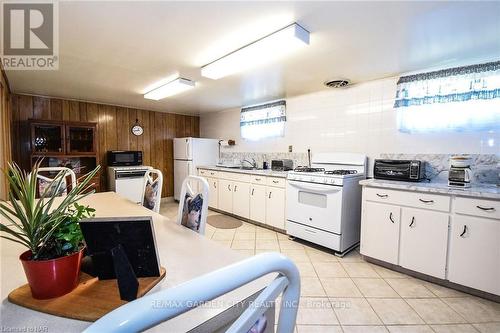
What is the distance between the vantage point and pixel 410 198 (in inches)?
88.0

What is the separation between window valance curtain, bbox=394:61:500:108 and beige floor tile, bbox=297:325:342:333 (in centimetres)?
239

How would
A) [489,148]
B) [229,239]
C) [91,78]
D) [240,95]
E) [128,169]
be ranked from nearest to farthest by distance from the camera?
1. [489,148]
2. [91,78]
3. [229,239]
4. [240,95]
5. [128,169]

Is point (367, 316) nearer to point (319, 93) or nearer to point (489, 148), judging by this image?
point (489, 148)

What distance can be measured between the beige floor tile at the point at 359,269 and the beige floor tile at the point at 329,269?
0.06 m

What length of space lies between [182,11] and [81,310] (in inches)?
66.2

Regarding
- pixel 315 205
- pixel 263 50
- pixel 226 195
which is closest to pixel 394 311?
pixel 315 205

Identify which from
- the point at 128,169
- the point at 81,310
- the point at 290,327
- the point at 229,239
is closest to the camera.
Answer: the point at 290,327

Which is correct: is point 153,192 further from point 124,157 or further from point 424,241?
point 124,157

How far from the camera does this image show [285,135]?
404 centimetres

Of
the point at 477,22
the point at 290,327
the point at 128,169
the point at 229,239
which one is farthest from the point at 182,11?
the point at 128,169

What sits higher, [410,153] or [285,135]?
[285,135]

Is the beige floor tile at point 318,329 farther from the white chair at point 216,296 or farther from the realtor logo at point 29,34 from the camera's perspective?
the realtor logo at point 29,34

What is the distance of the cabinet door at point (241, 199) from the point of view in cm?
386

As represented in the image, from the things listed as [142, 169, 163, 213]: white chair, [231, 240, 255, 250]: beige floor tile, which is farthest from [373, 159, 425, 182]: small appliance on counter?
[142, 169, 163, 213]: white chair
